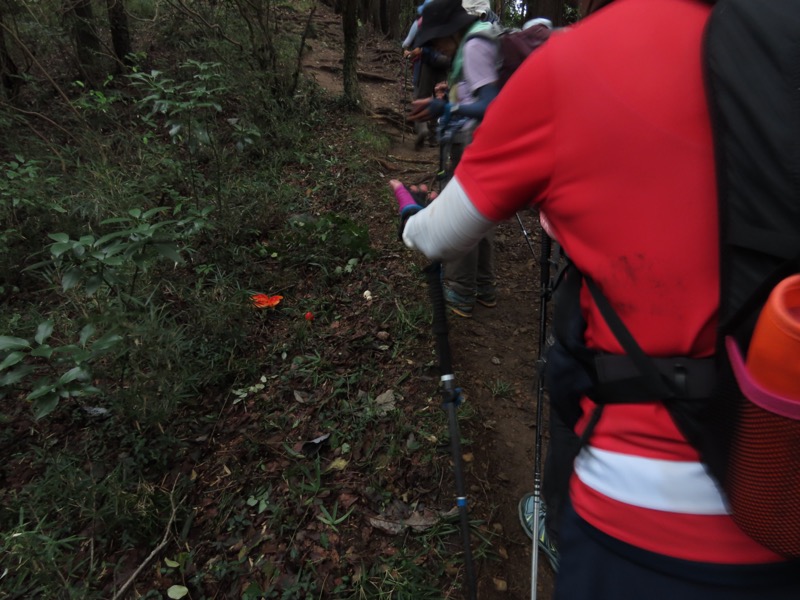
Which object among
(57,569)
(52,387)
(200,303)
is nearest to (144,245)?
(52,387)

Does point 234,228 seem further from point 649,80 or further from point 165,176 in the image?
point 649,80

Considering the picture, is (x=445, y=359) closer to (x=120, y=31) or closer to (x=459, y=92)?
(x=459, y=92)

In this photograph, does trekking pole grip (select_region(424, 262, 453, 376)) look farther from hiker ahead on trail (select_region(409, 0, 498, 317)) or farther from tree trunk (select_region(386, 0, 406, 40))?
tree trunk (select_region(386, 0, 406, 40))

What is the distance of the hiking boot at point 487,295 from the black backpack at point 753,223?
341 cm

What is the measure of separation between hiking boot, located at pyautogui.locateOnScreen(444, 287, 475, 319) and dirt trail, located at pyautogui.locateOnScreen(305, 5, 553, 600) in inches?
2.5

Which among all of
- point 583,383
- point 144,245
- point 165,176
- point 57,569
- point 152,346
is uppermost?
point 583,383

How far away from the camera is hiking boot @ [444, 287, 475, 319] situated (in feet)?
13.3

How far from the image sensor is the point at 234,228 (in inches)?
188

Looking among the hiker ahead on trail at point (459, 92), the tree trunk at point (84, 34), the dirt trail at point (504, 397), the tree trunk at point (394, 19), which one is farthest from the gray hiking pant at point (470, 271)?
the tree trunk at point (394, 19)

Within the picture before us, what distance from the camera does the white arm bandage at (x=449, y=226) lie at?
1.17 meters

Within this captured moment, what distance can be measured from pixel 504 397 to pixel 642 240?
2.63 m

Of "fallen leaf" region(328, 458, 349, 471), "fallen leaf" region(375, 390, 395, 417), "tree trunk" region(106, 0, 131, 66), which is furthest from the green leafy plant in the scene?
"tree trunk" region(106, 0, 131, 66)

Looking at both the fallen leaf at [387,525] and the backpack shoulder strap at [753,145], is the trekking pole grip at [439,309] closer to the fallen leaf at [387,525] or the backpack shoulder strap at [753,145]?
the fallen leaf at [387,525]

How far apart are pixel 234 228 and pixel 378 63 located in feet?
27.4
